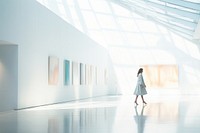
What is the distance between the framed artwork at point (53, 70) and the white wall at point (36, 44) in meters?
0.30

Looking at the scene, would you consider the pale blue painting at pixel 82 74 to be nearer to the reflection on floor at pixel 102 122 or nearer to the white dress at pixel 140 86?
the white dress at pixel 140 86

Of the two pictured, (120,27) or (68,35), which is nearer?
(68,35)

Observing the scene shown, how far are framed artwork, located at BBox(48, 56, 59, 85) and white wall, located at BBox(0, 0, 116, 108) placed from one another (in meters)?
0.30

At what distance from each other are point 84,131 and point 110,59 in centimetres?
3190

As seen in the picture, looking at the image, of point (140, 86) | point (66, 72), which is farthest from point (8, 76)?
point (66, 72)

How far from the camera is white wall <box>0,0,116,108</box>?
14966mm

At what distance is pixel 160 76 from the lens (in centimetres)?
3888

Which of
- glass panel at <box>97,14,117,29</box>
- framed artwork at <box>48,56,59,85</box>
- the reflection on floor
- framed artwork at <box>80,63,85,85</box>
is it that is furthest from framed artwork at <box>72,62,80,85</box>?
glass panel at <box>97,14,117,29</box>

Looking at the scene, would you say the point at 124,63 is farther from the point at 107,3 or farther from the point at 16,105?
the point at 16,105

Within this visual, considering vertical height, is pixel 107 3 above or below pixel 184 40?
above

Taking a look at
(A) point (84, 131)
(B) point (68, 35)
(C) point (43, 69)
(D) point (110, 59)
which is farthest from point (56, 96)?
(D) point (110, 59)

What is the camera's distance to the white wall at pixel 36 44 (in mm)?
14966

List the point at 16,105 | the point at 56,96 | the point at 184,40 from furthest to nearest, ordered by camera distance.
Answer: the point at 184,40 → the point at 56,96 → the point at 16,105

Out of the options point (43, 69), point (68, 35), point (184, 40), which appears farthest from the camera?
point (184, 40)
